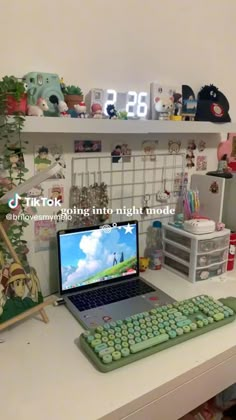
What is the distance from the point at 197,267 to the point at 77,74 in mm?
791

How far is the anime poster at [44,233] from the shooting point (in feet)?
3.66

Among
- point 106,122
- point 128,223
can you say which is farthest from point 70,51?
point 128,223

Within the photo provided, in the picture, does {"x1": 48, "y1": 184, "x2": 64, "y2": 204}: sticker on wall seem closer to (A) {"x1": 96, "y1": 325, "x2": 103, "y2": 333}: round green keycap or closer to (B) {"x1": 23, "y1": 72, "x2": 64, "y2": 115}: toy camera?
(B) {"x1": 23, "y1": 72, "x2": 64, "y2": 115}: toy camera

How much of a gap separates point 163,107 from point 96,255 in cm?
59

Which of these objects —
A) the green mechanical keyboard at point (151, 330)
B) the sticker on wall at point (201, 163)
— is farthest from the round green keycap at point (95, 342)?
A: the sticker on wall at point (201, 163)

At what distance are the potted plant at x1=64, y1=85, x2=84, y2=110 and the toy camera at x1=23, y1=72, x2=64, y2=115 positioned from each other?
0.11 ft

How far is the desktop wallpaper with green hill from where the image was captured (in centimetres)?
111

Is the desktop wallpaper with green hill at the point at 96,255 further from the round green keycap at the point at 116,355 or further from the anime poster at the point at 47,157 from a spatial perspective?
the round green keycap at the point at 116,355

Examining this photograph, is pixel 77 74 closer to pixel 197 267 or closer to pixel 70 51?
pixel 70 51

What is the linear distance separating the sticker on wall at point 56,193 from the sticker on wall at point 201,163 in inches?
26.2

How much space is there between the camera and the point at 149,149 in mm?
1323

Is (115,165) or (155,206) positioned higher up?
(115,165)

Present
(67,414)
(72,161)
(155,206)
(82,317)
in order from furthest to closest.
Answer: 1. (155,206)
2. (72,161)
3. (82,317)
4. (67,414)

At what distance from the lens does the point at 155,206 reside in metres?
1.40
